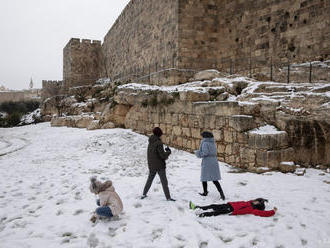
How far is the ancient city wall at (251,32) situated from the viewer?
10070 millimetres

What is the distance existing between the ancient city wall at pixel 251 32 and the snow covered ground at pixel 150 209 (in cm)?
688

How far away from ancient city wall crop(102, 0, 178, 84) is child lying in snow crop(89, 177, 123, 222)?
8.18m

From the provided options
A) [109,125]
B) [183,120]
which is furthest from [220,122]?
[109,125]

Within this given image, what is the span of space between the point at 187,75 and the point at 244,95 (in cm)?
447

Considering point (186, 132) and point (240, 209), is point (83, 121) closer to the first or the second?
point (186, 132)

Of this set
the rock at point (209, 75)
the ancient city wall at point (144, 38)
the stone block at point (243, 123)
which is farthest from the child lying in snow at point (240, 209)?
the ancient city wall at point (144, 38)

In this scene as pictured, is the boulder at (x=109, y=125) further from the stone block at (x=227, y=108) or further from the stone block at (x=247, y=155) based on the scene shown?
the stone block at (x=247, y=155)

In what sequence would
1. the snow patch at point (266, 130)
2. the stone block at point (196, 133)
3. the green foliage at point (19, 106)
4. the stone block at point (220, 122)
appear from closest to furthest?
1. the snow patch at point (266, 130)
2. the stone block at point (220, 122)
3. the stone block at point (196, 133)
4. the green foliage at point (19, 106)

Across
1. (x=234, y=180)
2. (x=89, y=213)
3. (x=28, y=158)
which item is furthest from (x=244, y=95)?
(x=28, y=158)

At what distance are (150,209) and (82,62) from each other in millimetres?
25654

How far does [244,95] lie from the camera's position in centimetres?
739

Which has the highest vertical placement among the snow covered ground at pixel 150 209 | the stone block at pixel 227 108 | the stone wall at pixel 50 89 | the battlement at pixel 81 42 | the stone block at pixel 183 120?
the battlement at pixel 81 42

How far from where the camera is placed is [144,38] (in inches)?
683

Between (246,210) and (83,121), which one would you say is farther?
(83,121)
